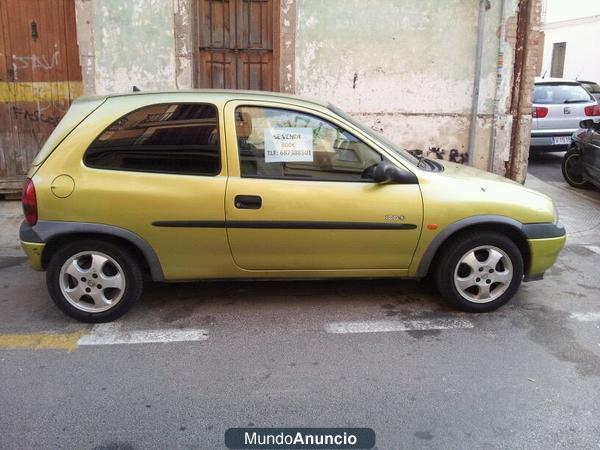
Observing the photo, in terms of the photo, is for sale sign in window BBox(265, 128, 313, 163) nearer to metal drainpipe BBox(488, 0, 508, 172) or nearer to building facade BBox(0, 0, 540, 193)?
building facade BBox(0, 0, 540, 193)

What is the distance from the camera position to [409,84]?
8.17 m

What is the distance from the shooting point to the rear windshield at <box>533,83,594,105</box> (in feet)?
36.6

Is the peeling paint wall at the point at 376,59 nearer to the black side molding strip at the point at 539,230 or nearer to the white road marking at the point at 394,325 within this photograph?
the black side molding strip at the point at 539,230

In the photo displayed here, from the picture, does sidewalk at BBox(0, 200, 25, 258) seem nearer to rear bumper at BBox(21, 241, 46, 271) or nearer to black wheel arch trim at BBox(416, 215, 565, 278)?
rear bumper at BBox(21, 241, 46, 271)

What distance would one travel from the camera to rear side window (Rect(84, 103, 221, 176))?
4.11 metres

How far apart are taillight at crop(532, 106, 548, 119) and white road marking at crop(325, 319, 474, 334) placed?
7.84 m

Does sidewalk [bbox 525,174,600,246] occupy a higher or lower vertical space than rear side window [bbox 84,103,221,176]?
lower

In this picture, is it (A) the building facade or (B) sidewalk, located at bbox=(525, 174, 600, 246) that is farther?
(A) the building facade

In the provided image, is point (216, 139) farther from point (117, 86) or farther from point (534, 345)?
point (117, 86)

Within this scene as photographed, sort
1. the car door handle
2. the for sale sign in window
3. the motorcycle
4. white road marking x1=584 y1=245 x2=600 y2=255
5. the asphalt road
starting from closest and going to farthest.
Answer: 1. the asphalt road
2. the car door handle
3. the for sale sign in window
4. white road marking x1=584 y1=245 x2=600 y2=255
5. the motorcycle

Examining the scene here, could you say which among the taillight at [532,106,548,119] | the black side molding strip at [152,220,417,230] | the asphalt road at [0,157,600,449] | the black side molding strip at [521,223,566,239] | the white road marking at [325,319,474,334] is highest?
the taillight at [532,106,548,119]

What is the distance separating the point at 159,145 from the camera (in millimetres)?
4137

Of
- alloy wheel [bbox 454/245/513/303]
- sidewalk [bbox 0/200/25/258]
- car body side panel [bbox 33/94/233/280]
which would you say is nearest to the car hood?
alloy wheel [bbox 454/245/513/303]

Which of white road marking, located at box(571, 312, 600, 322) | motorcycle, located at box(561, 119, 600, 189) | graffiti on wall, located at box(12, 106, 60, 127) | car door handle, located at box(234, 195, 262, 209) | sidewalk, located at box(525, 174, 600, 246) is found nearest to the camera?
car door handle, located at box(234, 195, 262, 209)
